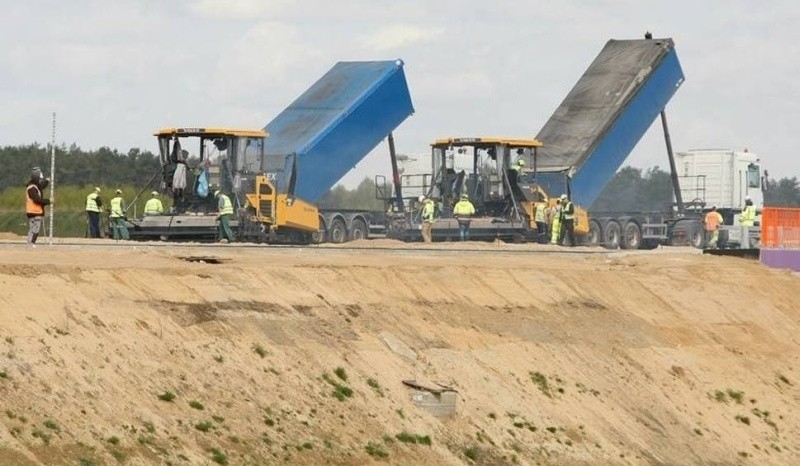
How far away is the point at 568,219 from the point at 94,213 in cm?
1166

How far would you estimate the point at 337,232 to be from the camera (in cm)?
4116

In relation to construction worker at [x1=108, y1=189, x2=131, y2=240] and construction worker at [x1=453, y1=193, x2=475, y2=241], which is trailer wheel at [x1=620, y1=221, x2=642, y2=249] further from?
construction worker at [x1=108, y1=189, x2=131, y2=240]

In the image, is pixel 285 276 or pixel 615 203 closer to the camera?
pixel 285 276

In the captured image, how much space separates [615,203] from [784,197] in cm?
2092

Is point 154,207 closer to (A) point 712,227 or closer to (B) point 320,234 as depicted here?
(B) point 320,234

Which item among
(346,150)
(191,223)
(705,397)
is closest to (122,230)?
(191,223)

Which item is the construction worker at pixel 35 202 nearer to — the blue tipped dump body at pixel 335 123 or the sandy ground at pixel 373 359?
the sandy ground at pixel 373 359

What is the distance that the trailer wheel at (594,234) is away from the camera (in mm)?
45125

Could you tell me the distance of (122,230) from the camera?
36250 millimetres

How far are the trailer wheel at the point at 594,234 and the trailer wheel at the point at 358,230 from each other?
6325 millimetres

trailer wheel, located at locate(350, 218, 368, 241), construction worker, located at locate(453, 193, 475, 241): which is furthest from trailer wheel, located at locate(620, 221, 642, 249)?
trailer wheel, located at locate(350, 218, 368, 241)

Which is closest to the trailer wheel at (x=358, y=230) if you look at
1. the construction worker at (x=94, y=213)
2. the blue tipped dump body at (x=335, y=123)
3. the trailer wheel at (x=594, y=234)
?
the blue tipped dump body at (x=335, y=123)

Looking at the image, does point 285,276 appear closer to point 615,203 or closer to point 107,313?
point 107,313

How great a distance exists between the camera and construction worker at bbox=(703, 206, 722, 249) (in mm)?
47656
